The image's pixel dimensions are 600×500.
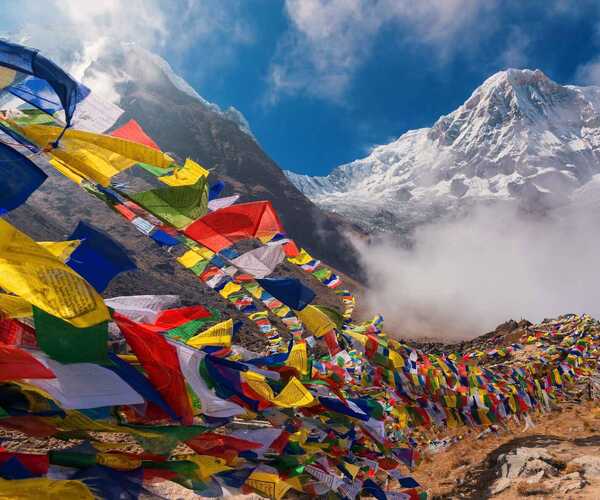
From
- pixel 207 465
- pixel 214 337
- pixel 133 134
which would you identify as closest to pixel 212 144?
pixel 133 134

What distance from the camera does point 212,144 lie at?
10088 cm

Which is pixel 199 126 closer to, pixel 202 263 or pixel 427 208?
pixel 202 263

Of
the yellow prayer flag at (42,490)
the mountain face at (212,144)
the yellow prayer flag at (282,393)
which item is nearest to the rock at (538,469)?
the yellow prayer flag at (282,393)

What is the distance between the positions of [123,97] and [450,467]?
4170 inches

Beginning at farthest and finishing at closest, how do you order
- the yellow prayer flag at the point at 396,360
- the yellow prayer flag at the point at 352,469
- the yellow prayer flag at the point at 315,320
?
1. the yellow prayer flag at the point at 396,360
2. the yellow prayer flag at the point at 315,320
3. the yellow prayer flag at the point at 352,469

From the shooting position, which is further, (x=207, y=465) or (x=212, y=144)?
(x=212, y=144)

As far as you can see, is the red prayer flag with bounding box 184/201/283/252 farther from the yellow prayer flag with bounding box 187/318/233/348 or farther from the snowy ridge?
the snowy ridge

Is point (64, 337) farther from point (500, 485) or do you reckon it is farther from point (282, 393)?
point (500, 485)

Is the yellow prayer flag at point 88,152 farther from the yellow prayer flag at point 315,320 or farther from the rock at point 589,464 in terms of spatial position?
the rock at point 589,464

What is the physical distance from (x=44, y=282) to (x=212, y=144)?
344 ft

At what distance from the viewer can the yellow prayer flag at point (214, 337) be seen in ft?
14.7

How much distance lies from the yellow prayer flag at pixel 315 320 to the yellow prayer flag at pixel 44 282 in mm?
3043

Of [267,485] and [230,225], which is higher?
[230,225]

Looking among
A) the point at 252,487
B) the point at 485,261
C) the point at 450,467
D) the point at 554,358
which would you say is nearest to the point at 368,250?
the point at 485,261
